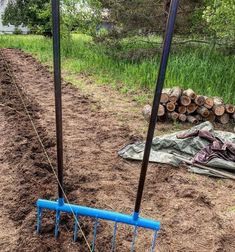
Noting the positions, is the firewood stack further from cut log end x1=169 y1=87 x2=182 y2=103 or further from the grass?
the grass

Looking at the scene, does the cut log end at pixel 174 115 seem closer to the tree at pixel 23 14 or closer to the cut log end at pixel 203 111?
the cut log end at pixel 203 111

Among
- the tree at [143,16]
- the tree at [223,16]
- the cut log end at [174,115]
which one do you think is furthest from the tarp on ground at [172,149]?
the tree at [143,16]

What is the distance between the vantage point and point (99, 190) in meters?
3.34

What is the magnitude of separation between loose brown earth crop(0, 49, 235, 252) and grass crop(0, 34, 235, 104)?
2051 millimetres

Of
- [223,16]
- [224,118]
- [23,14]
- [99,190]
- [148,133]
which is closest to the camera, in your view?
[148,133]

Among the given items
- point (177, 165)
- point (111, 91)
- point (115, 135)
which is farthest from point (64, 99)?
point (177, 165)

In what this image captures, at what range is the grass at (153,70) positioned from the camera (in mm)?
6840

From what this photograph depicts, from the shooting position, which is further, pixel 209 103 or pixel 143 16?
pixel 143 16

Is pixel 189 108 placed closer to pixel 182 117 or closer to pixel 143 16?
pixel 182 117

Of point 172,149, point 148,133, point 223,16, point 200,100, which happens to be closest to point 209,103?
point 200,100

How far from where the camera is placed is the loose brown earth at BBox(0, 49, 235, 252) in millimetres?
2691

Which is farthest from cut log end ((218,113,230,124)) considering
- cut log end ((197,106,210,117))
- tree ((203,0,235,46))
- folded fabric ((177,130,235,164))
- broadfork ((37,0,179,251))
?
broadfork ((37,0,179,251))

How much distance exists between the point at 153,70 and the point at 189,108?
8.70 ft

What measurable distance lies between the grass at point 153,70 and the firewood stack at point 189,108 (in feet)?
2.64
